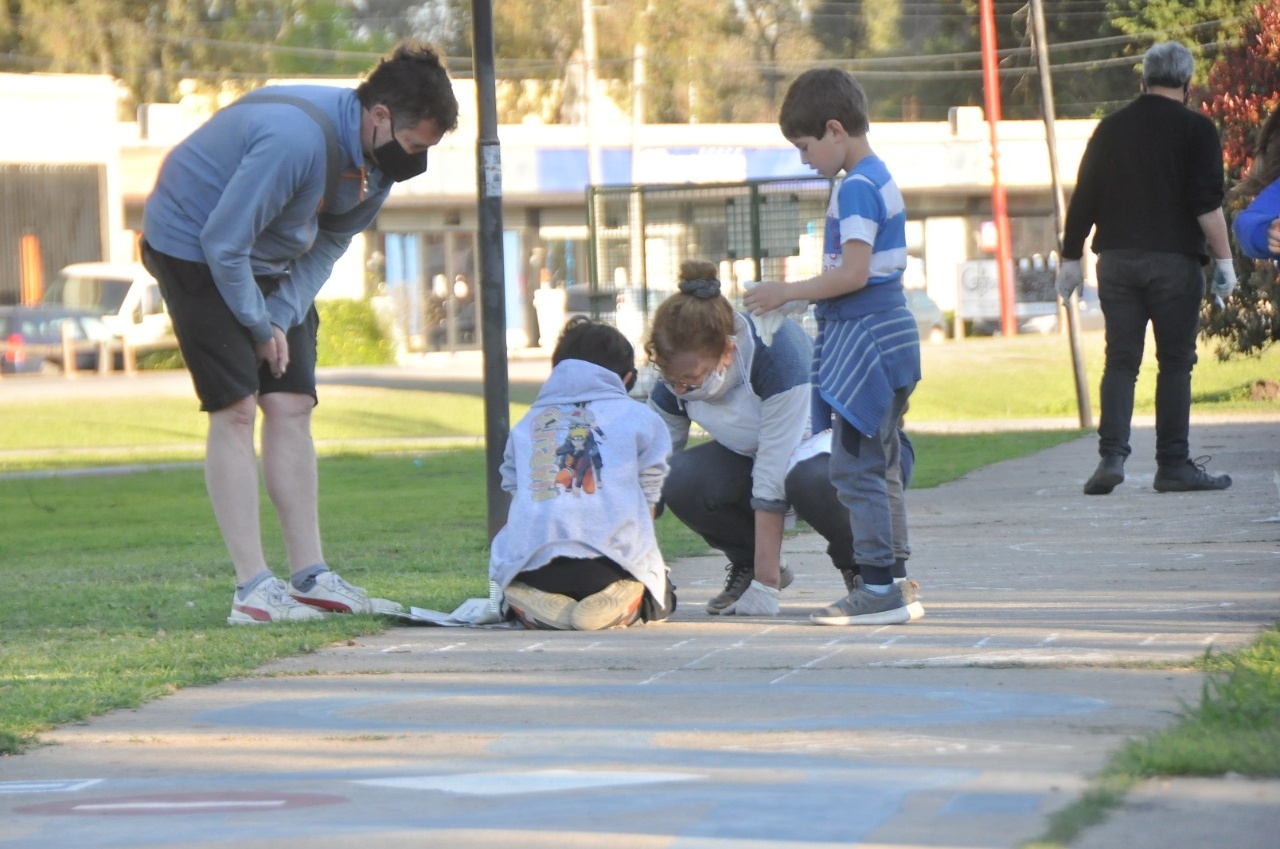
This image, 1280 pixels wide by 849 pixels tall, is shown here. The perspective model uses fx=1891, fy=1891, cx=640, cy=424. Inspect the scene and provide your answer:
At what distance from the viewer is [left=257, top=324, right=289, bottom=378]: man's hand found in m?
5.70

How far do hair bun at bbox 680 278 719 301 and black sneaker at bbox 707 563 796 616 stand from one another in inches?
36.2

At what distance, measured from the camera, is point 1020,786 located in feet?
10.1

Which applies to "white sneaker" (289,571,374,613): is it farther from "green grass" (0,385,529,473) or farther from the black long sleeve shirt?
"green grass" (0,385,529,473)

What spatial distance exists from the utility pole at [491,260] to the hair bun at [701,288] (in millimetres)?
688

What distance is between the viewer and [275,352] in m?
5.73

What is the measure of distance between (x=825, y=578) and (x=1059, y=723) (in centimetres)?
306

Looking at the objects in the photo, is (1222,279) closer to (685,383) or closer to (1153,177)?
(1153,177)

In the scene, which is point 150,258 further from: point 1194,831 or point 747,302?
point 1194,831

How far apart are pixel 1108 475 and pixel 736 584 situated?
9.17 ft

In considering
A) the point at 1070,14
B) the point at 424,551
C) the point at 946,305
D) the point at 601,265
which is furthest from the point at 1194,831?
the point at 1070,14

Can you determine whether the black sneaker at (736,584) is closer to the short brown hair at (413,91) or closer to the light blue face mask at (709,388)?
the light blue face mask at (709,388)

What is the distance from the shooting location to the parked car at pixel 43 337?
3186 cm

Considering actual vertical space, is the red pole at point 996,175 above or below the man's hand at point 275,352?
above

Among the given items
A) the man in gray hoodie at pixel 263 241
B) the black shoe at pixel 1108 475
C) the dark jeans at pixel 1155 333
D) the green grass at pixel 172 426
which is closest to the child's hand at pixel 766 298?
the man in gray hoodie at pixel 263 241
